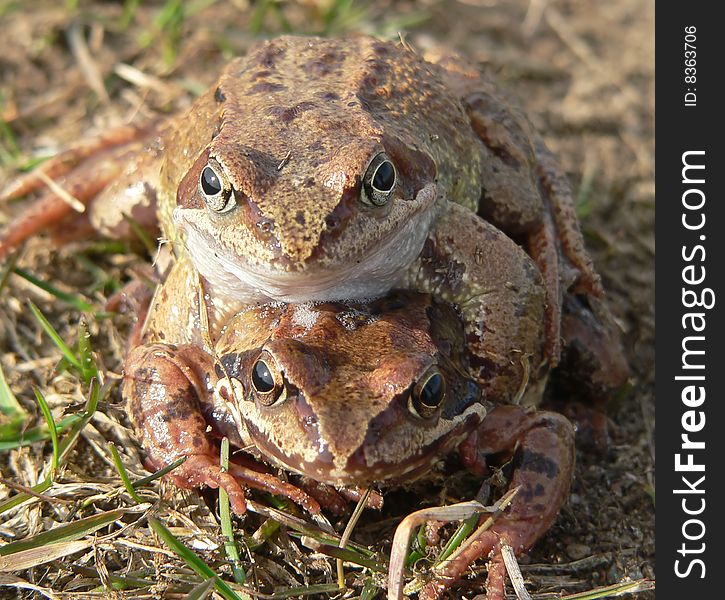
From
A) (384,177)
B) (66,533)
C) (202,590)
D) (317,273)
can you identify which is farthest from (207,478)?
(384,177)

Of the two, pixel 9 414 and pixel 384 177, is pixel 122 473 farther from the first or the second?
pixel 384 177

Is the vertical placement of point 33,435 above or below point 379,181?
below

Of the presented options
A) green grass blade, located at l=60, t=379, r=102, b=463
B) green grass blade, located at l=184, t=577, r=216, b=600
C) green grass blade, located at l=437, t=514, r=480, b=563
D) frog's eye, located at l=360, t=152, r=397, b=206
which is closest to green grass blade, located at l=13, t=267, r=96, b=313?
green grass blade, located at l=60, t=379, r=102, b=463

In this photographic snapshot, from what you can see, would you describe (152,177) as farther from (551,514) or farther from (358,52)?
(551,514)

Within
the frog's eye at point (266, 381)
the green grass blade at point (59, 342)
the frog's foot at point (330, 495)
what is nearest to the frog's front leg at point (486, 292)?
the frog's foot at point (330, 495)

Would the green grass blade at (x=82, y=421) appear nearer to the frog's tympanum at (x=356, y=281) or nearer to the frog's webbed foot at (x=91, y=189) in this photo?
the frog's tympanum at (x=356, y=281)

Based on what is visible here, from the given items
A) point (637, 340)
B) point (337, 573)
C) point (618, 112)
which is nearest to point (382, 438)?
point (337, 573)

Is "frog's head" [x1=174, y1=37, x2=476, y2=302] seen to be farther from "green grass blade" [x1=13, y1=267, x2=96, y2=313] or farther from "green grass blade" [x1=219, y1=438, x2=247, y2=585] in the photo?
"green grass blade" [x1=13, y1=267, x2=96, y2=313]
